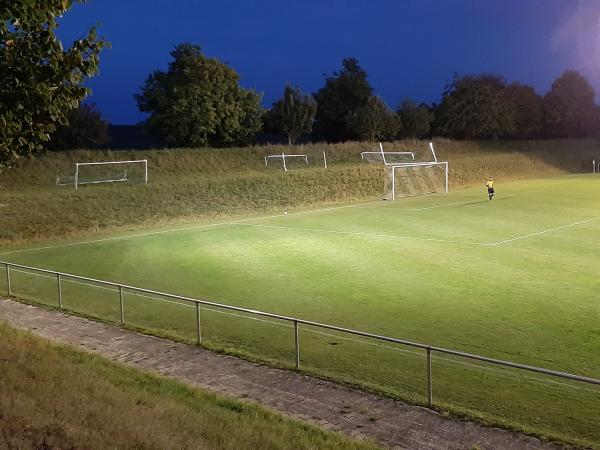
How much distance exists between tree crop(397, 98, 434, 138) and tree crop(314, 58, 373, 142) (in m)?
5.18

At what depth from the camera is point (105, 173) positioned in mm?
43000

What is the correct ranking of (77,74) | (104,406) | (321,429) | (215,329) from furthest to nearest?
(215,329), (77,74), (321,429), (104,406)

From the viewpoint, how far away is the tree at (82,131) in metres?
54.9

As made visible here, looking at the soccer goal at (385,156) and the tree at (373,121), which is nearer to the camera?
the soccer goal at (385,156)

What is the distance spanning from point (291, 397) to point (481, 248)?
667 inches

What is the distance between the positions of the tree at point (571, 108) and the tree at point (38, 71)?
93099mm

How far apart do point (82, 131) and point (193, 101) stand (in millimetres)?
10557

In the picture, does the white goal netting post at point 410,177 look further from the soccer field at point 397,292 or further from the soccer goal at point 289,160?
the soccer field at point 397,292

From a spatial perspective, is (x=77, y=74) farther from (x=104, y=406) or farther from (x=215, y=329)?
(x=215, y=329)

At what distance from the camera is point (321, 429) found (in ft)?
26.1

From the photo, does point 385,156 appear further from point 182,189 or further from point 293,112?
point 182,189

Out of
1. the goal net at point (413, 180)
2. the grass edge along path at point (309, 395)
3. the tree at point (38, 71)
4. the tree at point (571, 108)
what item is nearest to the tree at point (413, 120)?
the goal net at point (413, 180)

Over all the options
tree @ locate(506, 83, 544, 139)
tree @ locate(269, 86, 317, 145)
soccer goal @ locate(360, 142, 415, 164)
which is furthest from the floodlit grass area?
tree @ locate(506, 83, 544, 139)

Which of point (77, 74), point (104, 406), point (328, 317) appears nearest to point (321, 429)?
point (104, 406)
